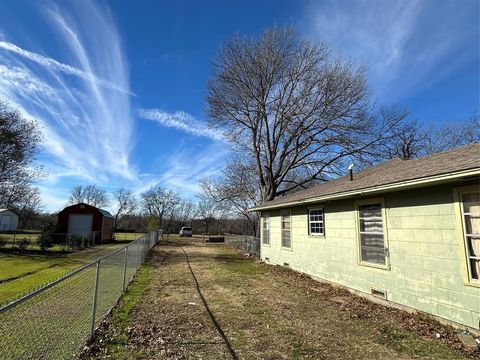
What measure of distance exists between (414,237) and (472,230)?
4.54 feet

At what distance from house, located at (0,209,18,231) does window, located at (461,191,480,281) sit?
6178 cm

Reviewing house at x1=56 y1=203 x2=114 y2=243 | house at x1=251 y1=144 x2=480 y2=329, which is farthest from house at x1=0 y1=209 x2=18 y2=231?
house at x1=251 y1=144 x2=480 y2=329

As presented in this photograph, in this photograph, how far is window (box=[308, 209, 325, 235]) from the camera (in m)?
11.7

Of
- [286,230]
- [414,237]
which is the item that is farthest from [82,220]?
[414,237]

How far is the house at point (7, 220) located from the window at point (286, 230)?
53480 millimetres

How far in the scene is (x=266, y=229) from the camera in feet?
59.6

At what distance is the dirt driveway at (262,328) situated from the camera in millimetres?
4906

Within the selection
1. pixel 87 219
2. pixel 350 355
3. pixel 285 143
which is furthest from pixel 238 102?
pixel 350 355

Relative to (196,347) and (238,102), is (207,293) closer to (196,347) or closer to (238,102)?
(196,347)

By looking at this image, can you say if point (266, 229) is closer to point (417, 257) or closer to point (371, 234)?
point (371, 234)

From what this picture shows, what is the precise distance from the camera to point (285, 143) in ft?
81.3

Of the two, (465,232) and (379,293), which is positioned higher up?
(465,232)

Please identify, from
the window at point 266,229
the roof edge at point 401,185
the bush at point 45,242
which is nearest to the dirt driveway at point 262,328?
the roof edge at point 401,185

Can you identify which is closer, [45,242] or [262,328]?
[262,328]
